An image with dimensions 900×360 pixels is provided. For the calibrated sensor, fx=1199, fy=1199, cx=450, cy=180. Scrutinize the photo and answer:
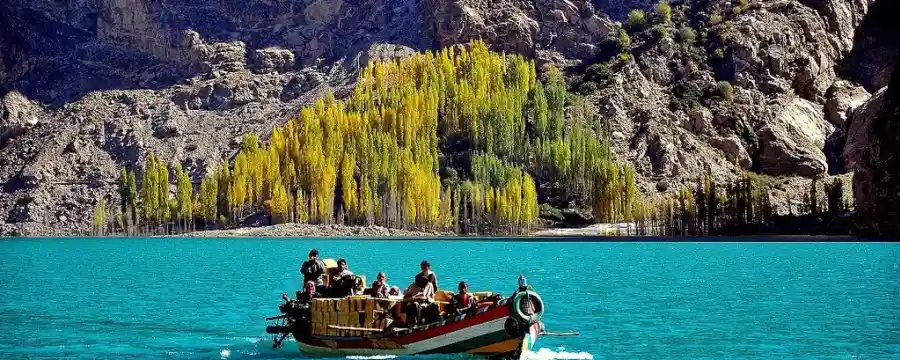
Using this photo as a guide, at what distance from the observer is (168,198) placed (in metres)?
178

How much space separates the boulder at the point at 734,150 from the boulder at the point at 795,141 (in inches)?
117

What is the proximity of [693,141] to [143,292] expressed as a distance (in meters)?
134

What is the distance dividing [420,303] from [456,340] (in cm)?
216

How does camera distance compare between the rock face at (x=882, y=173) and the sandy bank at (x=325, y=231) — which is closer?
the rock face at (x=882, y=173)

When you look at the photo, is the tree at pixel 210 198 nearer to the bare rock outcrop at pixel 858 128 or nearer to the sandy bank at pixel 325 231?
the sandy bank at pixel 325 231

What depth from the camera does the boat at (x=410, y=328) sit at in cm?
3531

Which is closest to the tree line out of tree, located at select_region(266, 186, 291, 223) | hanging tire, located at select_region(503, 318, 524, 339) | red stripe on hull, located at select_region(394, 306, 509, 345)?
tree, located at select_region(266, 186, 291, 223)

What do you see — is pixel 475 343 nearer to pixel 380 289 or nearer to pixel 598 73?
pixel 380 289

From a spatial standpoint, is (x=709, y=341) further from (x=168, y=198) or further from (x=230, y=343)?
(x=168, y=198)

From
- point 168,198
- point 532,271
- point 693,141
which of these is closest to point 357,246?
point 532,271

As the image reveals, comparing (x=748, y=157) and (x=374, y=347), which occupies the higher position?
(x=748, y=157)

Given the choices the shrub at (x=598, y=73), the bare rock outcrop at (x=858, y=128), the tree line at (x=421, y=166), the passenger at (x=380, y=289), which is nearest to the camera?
the passenger at (x=380, y=289)

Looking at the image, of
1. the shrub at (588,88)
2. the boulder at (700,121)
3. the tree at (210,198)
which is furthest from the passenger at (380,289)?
the shrub at (588,88)

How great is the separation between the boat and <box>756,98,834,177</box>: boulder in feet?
495
